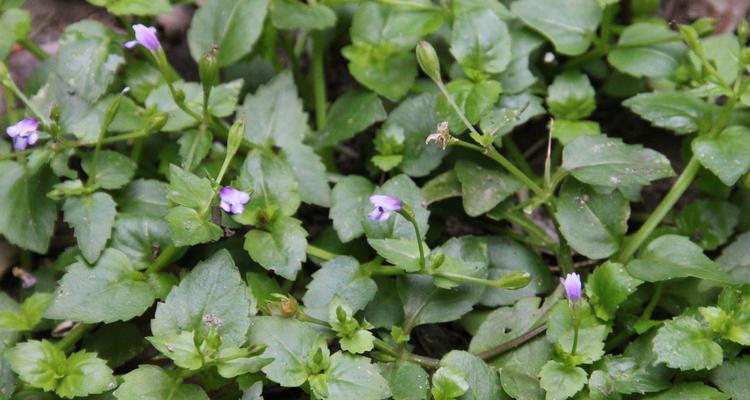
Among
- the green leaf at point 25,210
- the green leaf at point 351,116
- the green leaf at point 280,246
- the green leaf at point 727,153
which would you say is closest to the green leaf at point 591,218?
the green leaf at point 727,153

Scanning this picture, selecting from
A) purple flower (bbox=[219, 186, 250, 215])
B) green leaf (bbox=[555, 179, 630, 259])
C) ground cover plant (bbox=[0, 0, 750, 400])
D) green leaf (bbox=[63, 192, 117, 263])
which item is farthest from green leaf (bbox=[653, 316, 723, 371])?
green leaf (bbox=[63, 192, 117, 263])

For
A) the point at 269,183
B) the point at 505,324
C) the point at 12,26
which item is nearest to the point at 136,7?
the point at 12,26

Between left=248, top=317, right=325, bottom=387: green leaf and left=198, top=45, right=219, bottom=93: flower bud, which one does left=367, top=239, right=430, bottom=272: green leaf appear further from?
left=198, top=45, right=219, bottom=93: flower bud

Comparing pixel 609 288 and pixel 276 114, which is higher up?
pixel 276 114

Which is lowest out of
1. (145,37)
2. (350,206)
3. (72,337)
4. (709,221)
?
(72,337)

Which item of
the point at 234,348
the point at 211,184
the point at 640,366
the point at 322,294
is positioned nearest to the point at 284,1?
the point at 211,184

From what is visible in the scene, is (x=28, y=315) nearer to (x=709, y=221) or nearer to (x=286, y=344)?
(x=286, y=344)

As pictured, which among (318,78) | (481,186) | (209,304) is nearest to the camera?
(209,304)
